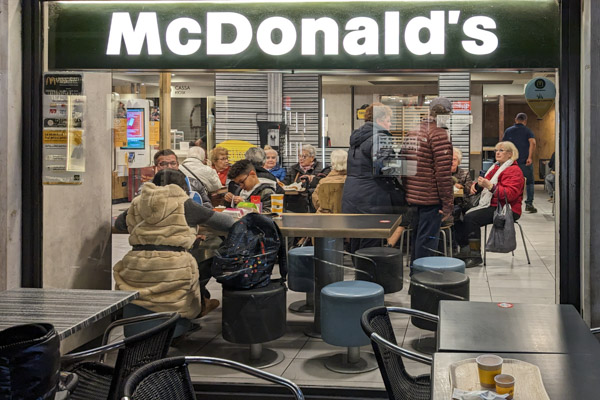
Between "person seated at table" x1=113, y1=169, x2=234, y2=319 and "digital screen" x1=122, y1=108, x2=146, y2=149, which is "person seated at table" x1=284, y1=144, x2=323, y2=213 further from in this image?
"digital screen" x1=122, y1=108, x2=146, y2=149

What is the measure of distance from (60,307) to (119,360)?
49 cm

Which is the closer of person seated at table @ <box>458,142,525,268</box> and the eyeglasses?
person seated at table @ <box>458,142,525,268</box>

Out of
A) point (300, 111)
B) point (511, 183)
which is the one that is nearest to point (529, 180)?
point (511, 183)

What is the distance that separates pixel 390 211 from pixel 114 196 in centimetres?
173

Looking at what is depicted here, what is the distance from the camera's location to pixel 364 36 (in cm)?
386

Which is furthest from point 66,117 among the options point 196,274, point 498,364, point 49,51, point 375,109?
point 498,364

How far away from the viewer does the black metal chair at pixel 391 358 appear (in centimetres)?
251

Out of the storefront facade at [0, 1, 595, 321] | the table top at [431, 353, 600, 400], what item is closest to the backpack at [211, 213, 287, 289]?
the storefront facade at [0, 1, 595, 321]

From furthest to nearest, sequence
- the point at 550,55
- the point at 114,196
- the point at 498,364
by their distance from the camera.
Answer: the point at 114,196 < the point at 550,55 < the point at 498,364

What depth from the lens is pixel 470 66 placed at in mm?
3812

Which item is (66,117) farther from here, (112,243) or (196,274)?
(196,274)

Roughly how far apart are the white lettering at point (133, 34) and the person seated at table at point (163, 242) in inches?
29.1

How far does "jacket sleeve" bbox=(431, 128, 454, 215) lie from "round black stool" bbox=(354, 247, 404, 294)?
404 mm

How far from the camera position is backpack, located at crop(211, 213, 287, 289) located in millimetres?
4164
